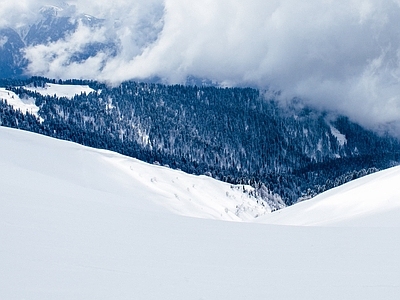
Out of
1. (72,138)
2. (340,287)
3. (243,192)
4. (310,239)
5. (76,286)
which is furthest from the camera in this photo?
(72,138)

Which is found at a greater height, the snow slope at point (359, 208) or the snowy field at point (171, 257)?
the snow slope at point (359, 208)

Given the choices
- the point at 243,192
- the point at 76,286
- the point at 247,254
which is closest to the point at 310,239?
the point at 247,254

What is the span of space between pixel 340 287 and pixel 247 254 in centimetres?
260

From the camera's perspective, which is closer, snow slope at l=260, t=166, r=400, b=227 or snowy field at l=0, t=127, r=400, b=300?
snowy field at l=0, t=127, r=400, b=300

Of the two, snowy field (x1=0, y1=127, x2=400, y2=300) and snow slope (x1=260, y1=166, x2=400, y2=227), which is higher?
snow slope (x1=260, y1=166, x2=400, y2=227)

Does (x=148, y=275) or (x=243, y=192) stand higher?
(x=243, y=192)

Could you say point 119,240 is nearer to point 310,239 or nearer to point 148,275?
point 148,275

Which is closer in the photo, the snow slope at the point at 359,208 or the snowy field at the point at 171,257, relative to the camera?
the snowy field at the point at 171,257

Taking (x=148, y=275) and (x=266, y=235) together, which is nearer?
(x=148, y=275)

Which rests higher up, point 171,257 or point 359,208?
point 359,208

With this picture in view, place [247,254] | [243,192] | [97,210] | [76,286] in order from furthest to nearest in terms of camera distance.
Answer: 1. [243,192]
2. [97,210]
3. [247,254]
4. [76,286]

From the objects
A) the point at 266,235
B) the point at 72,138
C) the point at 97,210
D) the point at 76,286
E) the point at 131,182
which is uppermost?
the point at 72,138

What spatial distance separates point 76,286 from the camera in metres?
6.33

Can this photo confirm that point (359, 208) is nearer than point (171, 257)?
No
